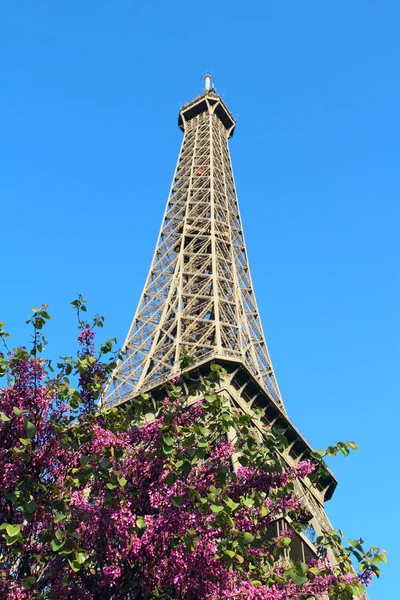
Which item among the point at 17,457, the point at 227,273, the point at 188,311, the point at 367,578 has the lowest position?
the point at 367,578

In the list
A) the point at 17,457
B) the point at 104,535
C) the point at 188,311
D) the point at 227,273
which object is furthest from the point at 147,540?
the point at 227,273

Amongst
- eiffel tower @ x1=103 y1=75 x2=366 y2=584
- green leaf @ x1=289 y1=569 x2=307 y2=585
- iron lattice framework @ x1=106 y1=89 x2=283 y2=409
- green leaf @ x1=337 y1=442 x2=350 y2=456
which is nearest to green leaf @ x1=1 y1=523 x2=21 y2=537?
green leaf @ x1=289 y1=569 x2=307 y2=585

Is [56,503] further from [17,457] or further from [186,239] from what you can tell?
[186,239]

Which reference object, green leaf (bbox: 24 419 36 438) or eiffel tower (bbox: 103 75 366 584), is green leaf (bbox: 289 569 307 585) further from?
eiffel tower (bbox: 103 75 366 584)

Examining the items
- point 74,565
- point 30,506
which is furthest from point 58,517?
point 74,565

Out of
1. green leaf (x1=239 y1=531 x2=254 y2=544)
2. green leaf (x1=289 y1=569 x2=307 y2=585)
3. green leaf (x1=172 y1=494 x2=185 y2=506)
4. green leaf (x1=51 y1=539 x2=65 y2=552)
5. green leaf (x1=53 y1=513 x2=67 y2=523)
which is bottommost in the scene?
green leaf (x1=289 y1=569 x2=307 y2=585)

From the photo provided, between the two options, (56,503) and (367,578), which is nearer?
(56,503)
